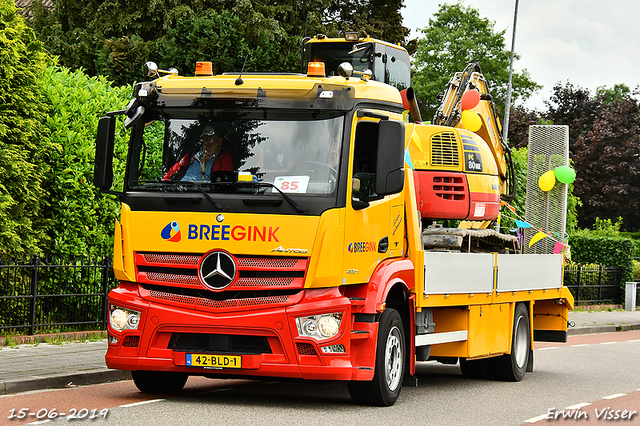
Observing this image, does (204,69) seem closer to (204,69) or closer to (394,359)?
(204,69)

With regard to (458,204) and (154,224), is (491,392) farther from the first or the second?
(154,224)

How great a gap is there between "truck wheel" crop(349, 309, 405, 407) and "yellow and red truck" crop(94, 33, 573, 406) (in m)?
0.02

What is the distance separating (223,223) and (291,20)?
67.2 ft

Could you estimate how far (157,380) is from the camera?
10.1 meters

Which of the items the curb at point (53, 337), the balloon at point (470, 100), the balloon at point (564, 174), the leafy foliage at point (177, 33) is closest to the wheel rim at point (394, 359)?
the balloon at point (470, 100)

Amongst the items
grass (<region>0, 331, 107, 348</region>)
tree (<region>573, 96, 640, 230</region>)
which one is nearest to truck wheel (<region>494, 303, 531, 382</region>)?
grass (<region>0, 331, 107, 348</region>)

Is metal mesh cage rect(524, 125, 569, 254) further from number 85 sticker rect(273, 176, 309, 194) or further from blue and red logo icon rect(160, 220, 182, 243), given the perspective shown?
blue and red logo icon rect(160, 220, 182, 243)

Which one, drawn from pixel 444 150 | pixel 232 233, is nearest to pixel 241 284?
pixel 232 233

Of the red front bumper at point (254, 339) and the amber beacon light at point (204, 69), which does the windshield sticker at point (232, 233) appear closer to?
the red front bumper at point (254, 339)

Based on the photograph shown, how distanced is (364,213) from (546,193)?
8315 mm

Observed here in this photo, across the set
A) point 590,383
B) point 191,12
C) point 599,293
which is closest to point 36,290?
point 590,383

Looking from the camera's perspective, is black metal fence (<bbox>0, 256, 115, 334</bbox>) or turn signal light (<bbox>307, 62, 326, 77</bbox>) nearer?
turn signal light (<bbox>307, 62, 326, 77</bbox>)

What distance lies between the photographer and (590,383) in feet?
42.4

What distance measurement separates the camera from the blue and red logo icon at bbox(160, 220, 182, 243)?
8.98 metres
